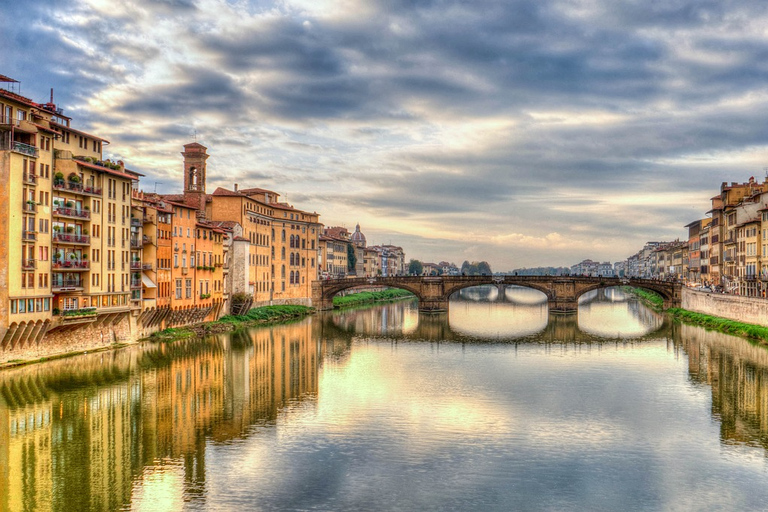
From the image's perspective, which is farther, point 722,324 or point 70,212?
point 722,324

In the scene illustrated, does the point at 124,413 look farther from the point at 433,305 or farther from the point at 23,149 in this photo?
the point at 433,305

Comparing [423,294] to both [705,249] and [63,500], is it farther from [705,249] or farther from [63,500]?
[63,500]

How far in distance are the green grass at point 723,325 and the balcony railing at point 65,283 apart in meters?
52.3

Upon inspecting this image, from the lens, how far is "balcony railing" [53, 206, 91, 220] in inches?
1775

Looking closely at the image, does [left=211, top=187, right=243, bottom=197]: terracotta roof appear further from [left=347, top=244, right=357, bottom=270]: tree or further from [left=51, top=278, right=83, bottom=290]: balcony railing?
[left=347, top=244, right=357, bottom=270]: tree

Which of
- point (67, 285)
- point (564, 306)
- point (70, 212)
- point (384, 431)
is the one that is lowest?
point (384, 431)

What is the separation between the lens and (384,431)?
2966 centimetres

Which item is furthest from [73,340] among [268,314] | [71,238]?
[268,314]

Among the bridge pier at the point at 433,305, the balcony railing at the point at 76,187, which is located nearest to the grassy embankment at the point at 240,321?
the balcony railing at the point at 76,187

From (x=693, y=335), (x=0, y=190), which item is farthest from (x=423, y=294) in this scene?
(x=0, y=190)

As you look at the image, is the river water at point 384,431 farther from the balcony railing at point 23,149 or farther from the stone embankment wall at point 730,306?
the balcony railing at point 23,149

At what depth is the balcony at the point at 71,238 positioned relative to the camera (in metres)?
45.0

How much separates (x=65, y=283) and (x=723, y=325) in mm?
58527

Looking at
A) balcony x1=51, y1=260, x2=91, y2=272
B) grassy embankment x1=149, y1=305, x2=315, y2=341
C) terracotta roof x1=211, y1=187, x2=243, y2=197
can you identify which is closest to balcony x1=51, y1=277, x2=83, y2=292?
balcony x1=51, y1=260, x2=91, y2=272
